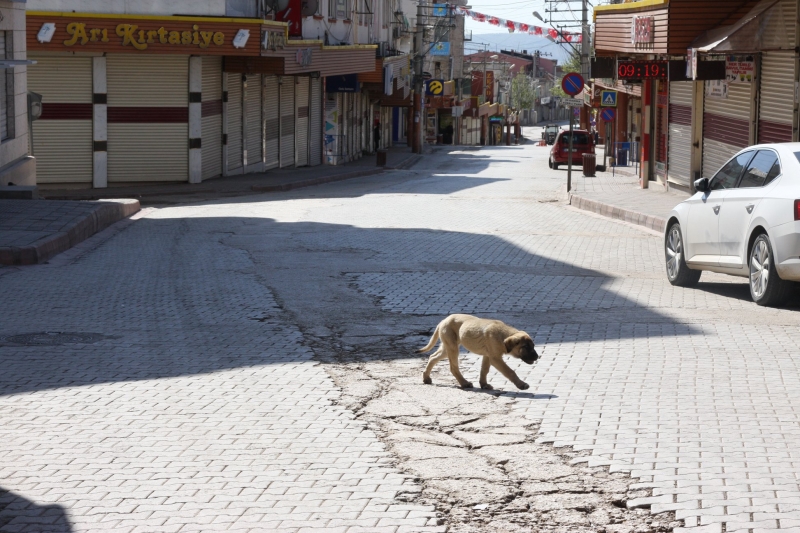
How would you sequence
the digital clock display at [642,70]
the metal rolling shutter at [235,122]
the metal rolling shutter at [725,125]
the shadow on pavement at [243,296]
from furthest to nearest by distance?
1. the metal rolling shutter at [235,122]
2. the digital clock display at [642,70]
3. the metal rolling shutter at [725,125]
4. the shadow on pavement at [243,296]

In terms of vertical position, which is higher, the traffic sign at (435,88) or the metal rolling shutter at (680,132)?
the traffic sign at (435,88)

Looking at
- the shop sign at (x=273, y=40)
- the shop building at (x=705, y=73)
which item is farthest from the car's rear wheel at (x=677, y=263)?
the shop sign at (x=273, y=40)

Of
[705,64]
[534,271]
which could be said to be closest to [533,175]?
[705,64]

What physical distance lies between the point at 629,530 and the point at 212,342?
5.15 metres

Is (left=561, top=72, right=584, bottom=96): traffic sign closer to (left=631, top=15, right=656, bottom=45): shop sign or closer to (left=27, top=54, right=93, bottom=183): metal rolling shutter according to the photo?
(left=631, top=15, right=656, bottom=45): shop sign

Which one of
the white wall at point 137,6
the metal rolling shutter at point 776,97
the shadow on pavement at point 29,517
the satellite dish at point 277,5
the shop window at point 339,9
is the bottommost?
the shadow on pavement at point 29,517

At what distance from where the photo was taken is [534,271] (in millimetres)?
14094

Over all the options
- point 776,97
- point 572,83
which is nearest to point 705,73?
point 776,97

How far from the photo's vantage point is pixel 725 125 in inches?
959

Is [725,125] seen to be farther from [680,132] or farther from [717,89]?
[680,132]

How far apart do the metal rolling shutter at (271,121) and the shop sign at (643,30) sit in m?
14.1

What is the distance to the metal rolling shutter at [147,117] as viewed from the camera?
98.4 feet

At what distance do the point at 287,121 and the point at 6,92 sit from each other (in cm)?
1827

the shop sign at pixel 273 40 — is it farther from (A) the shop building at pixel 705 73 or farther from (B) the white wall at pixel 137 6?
(A) the shop building at pixel 705 73
